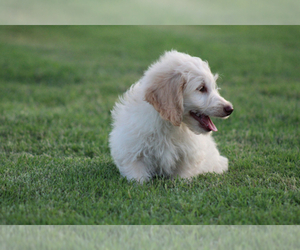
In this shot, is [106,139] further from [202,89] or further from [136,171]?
[202,89]

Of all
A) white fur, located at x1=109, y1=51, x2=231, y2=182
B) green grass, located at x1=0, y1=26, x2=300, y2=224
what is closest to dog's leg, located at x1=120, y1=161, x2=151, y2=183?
white fur, located at x1=109, y1=51, x2=231, y2=182

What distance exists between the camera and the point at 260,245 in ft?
8.89

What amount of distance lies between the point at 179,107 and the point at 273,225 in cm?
144

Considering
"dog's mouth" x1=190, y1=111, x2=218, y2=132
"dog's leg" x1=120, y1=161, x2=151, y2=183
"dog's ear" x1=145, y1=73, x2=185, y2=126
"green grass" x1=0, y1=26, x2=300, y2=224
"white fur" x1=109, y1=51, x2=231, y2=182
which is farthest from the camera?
"dog's leg" x1=120, y1=161, x2=151, y2=183

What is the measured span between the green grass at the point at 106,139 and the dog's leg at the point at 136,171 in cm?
10

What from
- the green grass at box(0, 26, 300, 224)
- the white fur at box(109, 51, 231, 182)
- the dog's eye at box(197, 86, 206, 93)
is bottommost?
the green grass at box(0, 26, 300, 224)

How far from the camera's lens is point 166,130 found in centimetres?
→ 384

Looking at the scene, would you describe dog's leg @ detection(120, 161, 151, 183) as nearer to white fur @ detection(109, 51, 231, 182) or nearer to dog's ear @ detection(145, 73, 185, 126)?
white fur @ detection(109, 51, 231, 182)

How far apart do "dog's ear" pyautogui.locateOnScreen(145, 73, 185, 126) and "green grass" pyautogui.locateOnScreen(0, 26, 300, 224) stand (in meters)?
0.82

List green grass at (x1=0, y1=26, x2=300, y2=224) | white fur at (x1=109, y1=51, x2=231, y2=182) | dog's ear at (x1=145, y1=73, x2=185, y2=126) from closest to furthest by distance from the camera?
green grass at (x1=0, y1=26, x2=300, y2=224), dog's ear at (x1=145, y1=73, x2=185, y2=126), white fur at (x1=109, y1=51, x2=231, y2=182)

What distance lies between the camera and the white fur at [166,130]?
3.68 metres

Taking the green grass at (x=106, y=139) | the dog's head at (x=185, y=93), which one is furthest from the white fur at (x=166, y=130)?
the green grass at (x=106, y=139)

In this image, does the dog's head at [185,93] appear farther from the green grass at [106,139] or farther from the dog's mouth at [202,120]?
the green grass at [106,139]

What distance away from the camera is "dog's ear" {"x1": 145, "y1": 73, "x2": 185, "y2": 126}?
3576mm
